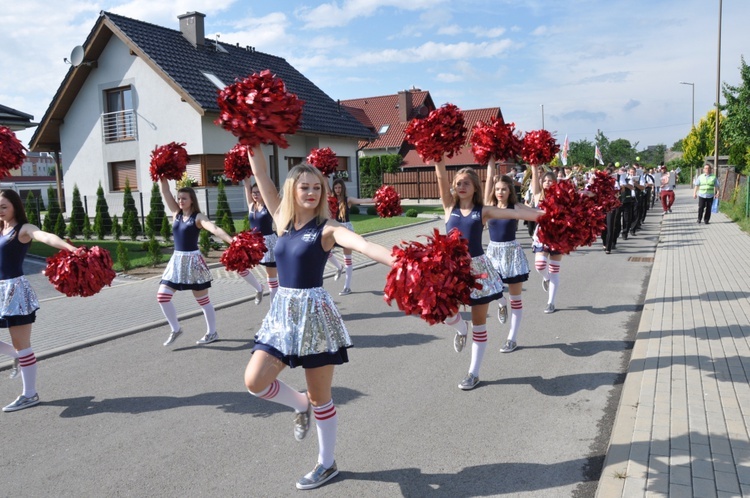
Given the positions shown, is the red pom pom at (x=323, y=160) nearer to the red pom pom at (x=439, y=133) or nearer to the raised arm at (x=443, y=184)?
the red pom pom at (x=439, y=133)

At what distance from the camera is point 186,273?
22.8ft

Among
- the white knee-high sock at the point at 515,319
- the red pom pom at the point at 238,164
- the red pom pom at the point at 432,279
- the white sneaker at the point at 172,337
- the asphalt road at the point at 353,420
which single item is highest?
the red pom pom at the point at 238,164

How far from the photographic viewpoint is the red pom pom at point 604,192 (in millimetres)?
5375

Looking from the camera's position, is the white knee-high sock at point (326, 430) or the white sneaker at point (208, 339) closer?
the white knee-high sock at point (326, 430)

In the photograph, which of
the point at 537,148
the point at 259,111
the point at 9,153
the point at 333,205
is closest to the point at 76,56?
the point at 333,205

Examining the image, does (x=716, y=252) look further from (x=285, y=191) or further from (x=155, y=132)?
(x=155, y=132)

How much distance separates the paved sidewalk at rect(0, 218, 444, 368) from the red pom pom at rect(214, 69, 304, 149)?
4433mm

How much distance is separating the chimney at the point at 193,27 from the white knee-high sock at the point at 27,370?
71.9 feet

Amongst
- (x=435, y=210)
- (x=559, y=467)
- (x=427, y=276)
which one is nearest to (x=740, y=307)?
(x=559, y=467)

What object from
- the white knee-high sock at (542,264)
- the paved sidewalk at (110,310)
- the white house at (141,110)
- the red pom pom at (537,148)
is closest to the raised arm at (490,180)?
the red pom pom at (537,148)

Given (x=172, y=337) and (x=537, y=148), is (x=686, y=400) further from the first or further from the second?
(x=172, y=337)

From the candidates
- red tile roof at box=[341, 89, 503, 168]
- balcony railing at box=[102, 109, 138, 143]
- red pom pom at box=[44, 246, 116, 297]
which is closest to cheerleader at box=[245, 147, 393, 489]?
red pom pom at box=[44, 246, 116, 297]

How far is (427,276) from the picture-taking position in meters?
2.97

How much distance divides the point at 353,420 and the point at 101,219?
1592 cm
